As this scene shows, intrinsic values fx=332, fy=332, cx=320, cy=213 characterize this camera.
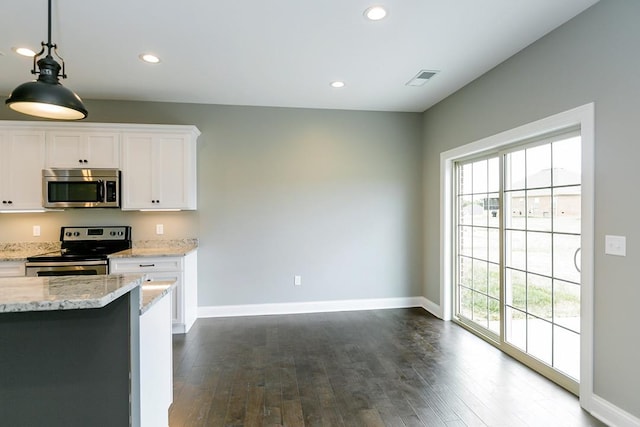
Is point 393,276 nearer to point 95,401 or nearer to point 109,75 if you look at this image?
point 95,401

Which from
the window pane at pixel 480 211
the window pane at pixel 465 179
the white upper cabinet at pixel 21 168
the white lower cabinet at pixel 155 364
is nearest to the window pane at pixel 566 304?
the window pane at pixel 480 211

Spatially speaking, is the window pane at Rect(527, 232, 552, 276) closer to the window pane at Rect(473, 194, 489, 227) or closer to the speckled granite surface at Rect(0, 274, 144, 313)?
the window pane at Rect(473, 194, 489, 227)

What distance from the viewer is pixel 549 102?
2660 mm

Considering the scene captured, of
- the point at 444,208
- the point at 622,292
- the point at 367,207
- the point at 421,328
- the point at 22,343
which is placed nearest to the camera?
the point at 22,343

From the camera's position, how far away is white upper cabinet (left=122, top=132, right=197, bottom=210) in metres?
3.95

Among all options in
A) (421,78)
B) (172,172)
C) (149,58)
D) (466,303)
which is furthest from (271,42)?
(466,303)

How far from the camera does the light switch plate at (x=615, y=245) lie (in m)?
2.12

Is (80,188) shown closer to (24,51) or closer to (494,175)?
(24,51)

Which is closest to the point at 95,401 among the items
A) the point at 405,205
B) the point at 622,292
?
the point at 622,292

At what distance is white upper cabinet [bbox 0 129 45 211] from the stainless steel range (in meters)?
0.51

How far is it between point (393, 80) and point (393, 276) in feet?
8.73

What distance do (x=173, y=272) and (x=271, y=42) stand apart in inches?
103

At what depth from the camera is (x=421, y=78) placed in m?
3.57

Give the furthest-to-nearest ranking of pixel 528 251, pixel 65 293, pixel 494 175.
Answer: pixel 494 175 → pixel 528 251 → pixel 65 293
